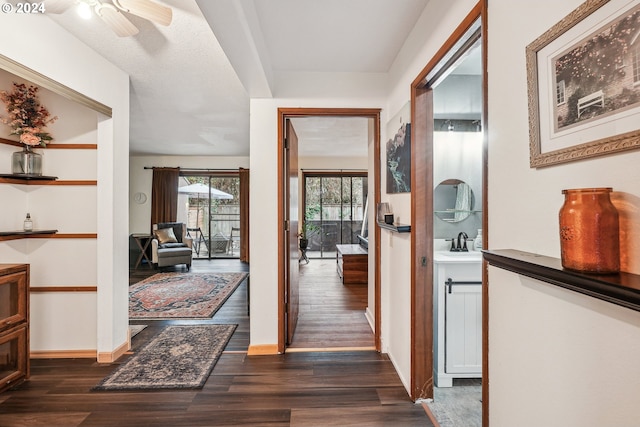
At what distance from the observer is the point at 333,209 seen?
7.69 m

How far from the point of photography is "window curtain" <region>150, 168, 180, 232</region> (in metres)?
6.92

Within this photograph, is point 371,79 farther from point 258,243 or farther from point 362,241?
point 362,241

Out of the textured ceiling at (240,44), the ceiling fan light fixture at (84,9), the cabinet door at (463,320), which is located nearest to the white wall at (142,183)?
the textured ceiling at (240,44)

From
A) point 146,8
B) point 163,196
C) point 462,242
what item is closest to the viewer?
point 146,8

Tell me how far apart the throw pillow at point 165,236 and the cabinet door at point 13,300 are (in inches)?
158

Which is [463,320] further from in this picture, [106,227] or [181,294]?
[181,294]

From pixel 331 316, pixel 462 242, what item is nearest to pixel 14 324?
pixel 331 316

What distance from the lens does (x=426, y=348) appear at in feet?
6.48

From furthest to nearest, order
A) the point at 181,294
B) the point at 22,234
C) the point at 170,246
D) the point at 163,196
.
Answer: the point at 163,196 < the point at 170,246 < the point at 181,294 < the point at 22,234

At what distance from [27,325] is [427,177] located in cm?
309

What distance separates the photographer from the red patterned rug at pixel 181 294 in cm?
363

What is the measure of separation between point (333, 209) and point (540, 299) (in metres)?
6.80

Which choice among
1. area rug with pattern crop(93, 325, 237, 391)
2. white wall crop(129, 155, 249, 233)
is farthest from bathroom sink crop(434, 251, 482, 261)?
white wall crop(129, 155, 249, 233)

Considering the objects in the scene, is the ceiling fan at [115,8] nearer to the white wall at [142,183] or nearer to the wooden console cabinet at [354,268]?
the wooden console cabinet at [354,268]
